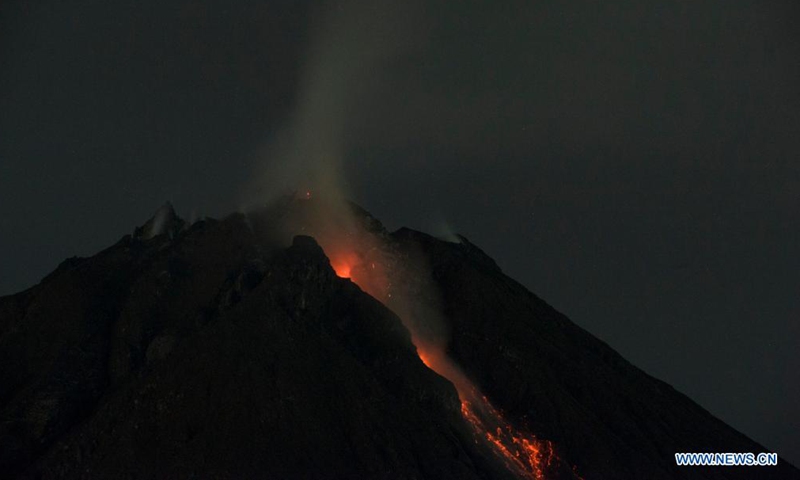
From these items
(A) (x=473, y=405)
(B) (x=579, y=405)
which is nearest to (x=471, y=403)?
(A) (x=473, y=405)

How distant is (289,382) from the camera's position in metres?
135

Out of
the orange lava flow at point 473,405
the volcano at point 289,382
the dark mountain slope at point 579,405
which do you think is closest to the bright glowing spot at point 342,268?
the orange lava flow at point 473,405

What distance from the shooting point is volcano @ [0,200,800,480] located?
123188mm

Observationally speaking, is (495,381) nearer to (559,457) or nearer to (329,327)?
(559,457)

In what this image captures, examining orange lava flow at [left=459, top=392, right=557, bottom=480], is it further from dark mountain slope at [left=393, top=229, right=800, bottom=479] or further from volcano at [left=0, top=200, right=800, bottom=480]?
dark mountain slope at [left=393, top=229, right=800, bottom=479]

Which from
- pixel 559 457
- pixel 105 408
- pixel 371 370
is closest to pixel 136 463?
pixel 105 408

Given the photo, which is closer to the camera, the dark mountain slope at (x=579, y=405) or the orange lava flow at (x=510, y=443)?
the orange lava flow at (x=510, y=443)

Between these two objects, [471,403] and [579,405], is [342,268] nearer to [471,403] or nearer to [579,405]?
[471,403]

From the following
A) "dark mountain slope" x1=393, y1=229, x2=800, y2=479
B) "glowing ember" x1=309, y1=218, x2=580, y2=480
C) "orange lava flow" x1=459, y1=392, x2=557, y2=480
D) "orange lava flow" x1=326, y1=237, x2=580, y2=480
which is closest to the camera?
"orange lava flow" x1=459, y1=392, x2=557, y2=480

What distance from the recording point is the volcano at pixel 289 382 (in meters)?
123

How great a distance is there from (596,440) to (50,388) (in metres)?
94.2

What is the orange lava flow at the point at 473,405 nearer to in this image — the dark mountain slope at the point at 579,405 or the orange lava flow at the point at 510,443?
the orange lava flow at the point at 510,443

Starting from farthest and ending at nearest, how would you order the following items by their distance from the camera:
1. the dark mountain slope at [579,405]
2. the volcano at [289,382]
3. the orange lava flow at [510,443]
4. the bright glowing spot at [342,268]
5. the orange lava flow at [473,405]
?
the bright glowing spot at [342,268], the dark mountain slope at [579,405], the orange lava flow at [473,405], the orange lava flow at [510,443], the volcano at [289,382]

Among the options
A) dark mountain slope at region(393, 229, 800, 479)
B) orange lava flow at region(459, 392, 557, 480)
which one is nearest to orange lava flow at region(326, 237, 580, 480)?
orange lava flow at region(459, 392, 557, 480)
